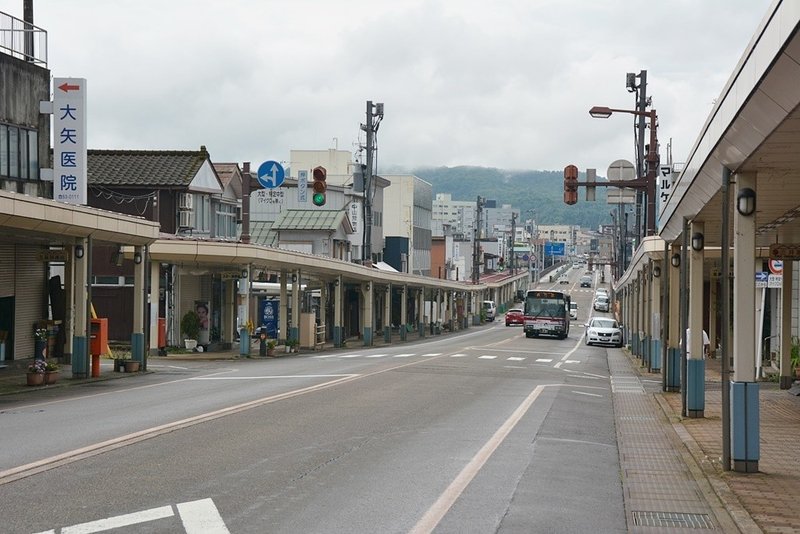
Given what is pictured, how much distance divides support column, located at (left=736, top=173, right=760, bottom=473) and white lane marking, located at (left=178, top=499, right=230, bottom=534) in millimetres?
6482

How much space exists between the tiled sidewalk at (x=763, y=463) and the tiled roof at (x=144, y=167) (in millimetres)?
28415

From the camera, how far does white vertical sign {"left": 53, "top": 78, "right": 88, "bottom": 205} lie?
32062 millimetres

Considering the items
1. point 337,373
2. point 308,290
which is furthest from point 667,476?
point 308,290

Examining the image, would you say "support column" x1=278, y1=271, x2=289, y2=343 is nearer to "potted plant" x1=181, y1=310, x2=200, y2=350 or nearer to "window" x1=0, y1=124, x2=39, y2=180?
"potted plant" x1=181, y1=310, x2=200, y2=350

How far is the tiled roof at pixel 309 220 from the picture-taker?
246 ft

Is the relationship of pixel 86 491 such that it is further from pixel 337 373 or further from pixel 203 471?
pixel 337 373

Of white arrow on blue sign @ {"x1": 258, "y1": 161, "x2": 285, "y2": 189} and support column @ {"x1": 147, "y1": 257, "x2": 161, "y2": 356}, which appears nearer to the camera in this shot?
white arrow on blue sign @ {"x1": 258, "y1": 161, "x2": 285, "y2": 189}

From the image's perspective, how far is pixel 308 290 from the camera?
213 ft

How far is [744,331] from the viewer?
12820 millimetres

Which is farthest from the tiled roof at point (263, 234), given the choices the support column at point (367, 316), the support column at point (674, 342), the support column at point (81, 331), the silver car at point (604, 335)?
the support column at point (674, 342)

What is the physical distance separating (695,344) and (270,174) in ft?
50.9

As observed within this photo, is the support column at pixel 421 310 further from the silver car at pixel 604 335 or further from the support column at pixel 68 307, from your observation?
the support column at pixel 68 307

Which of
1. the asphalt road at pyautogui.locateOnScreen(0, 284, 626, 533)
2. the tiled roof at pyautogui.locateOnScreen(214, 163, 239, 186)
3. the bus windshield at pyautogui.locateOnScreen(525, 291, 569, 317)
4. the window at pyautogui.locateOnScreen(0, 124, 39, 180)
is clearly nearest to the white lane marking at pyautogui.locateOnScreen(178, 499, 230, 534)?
the asphalt road at pyautogui.locateOnScreen(0, 284, 626, 533)

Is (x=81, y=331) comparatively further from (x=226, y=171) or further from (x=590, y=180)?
(x=226, y=171)
